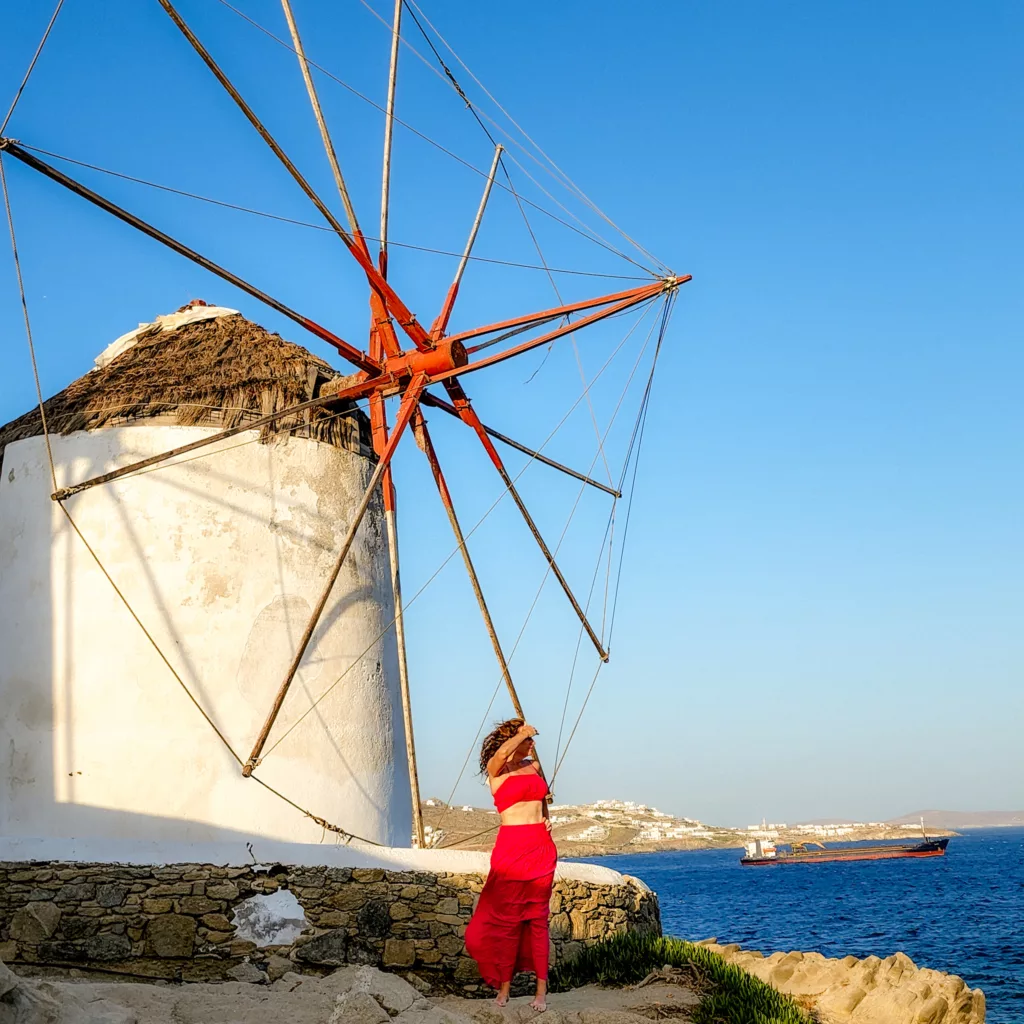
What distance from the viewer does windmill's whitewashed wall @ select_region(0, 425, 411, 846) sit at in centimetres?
825

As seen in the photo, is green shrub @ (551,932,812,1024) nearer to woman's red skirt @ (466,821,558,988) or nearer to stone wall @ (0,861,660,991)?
stone wall @ (0,861,660,991)

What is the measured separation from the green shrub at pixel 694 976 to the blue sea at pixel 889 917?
1081 cm

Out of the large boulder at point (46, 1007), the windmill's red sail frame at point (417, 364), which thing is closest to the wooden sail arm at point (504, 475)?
the windmill's red sail frame at point (417, 364)

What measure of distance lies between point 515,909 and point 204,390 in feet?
18.7

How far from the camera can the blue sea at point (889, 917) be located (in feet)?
70.5

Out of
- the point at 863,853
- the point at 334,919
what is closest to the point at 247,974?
the point at 334,919

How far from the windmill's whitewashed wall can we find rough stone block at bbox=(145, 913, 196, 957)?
90 centimetres

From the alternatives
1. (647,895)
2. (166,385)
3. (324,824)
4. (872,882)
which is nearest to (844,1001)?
(647,895)

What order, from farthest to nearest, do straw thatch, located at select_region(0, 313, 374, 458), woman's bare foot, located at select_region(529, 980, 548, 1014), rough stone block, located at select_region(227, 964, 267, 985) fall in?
straw thatch, located at select_region(0, 313, 374, 458)
rough stone block, located at select_region(227, 964, 267, 985)
woman's bare foot, located at select_region(529, 980, 548, 1014)

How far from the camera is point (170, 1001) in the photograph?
203 inches

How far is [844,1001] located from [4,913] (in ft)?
24.3

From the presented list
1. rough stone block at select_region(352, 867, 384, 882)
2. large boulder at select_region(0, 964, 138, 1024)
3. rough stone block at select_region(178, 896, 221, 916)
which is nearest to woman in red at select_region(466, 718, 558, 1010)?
rough stone block at select_region(352, 867, 384, 882)

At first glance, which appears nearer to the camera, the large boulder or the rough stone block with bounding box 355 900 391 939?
the large boulder

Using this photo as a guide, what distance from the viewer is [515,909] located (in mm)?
5738
